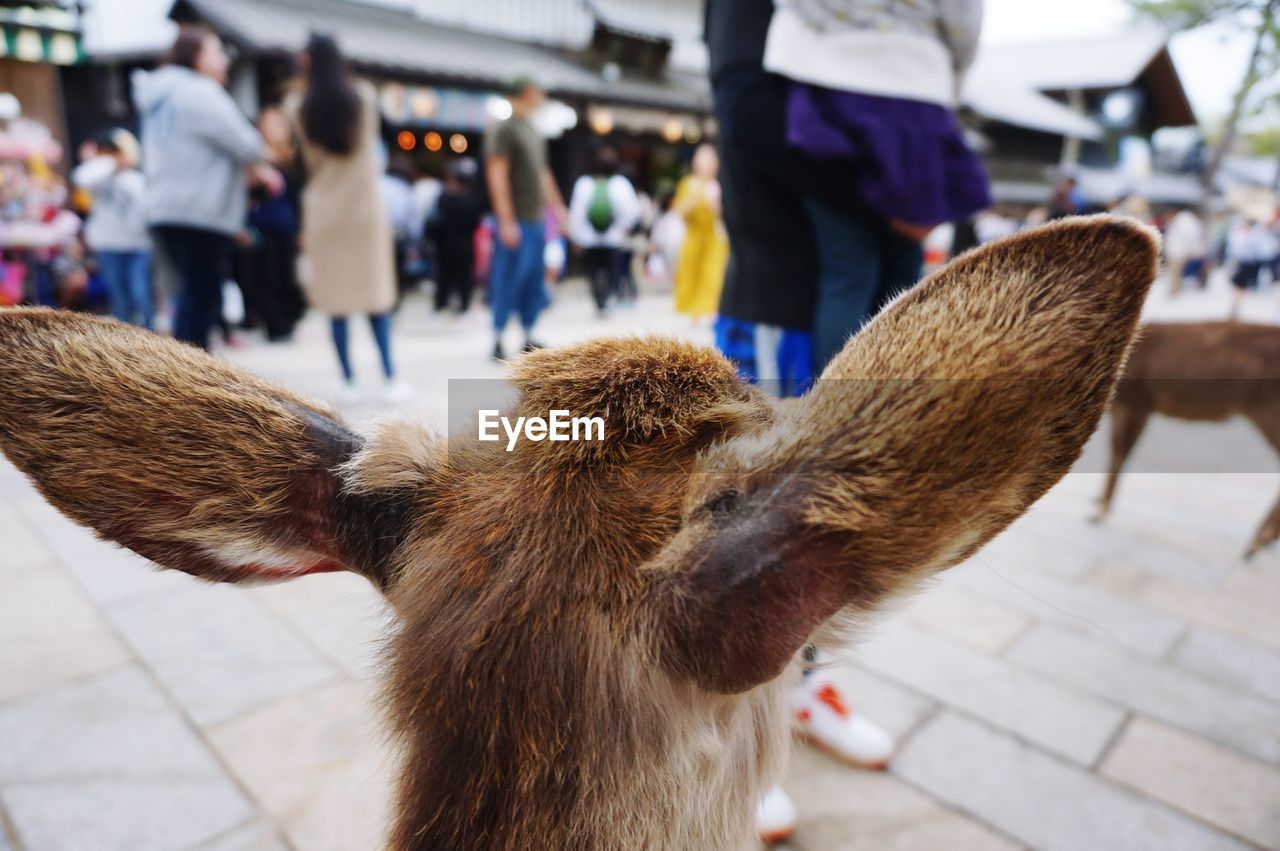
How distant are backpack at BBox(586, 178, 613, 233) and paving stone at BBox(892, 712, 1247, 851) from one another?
10.5m

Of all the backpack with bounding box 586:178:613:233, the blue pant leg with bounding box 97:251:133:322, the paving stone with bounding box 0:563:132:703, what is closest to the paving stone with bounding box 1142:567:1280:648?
the paving stone with bounding box 0:563:132:703

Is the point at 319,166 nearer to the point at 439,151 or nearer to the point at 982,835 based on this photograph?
the point at 982,835

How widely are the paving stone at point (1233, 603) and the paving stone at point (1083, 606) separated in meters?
0.17

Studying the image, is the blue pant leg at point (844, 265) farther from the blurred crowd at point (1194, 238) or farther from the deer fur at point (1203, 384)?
the blurred crowd at point (1194, 238)

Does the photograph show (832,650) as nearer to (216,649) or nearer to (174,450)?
(174,450)

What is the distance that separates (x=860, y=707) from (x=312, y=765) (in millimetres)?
1988

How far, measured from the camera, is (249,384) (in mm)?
1090

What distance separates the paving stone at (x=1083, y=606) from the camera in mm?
3623

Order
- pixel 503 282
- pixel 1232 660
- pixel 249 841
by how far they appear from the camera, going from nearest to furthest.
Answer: pixel 249 841
pixel 1232 660
pixel 503 282

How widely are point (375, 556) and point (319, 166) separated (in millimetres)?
5832

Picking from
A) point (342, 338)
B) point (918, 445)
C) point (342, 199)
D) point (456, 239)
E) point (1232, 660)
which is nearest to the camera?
point (918, 445)

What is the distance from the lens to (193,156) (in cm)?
573

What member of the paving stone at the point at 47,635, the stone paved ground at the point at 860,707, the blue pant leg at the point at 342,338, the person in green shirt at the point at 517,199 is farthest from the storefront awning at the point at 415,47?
the stone paved ground at the point at 860,707

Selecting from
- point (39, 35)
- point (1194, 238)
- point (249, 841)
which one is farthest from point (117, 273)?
point (1194, 238)
